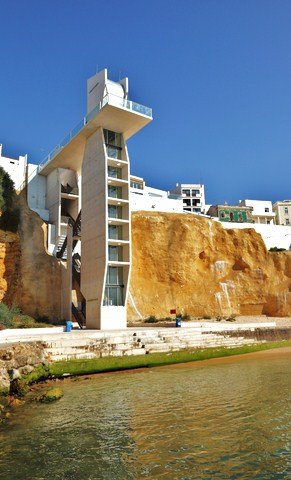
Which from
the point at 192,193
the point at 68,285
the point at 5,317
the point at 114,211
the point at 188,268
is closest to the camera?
the point at 5,317

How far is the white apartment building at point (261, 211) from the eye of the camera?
3063 inches

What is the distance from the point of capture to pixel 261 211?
78562mm

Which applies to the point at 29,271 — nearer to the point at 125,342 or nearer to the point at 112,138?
the point at 112,138

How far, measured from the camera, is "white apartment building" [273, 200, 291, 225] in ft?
266

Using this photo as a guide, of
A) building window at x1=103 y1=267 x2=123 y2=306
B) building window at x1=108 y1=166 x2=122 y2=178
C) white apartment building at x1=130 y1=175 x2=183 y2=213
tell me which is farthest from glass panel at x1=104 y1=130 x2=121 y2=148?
white apartment building at x1=130 y1=175 x2=183 y2=213

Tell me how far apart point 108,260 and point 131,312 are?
1160 cm

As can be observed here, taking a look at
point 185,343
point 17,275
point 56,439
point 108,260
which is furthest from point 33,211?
point 56,439

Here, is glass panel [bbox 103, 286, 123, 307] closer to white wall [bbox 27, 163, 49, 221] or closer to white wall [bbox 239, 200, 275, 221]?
white wall [bbox 27, 163, 49, 221]

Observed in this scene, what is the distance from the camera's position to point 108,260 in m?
30.2

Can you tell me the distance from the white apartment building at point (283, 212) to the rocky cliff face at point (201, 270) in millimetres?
32211

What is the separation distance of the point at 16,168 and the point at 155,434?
117 ft

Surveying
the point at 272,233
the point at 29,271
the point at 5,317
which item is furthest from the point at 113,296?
the point at 272,233

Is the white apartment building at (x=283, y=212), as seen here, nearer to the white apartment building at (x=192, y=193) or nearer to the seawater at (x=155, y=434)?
the white apartment building at (x=192, y=193)

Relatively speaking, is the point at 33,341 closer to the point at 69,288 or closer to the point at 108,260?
the point at 108,260
